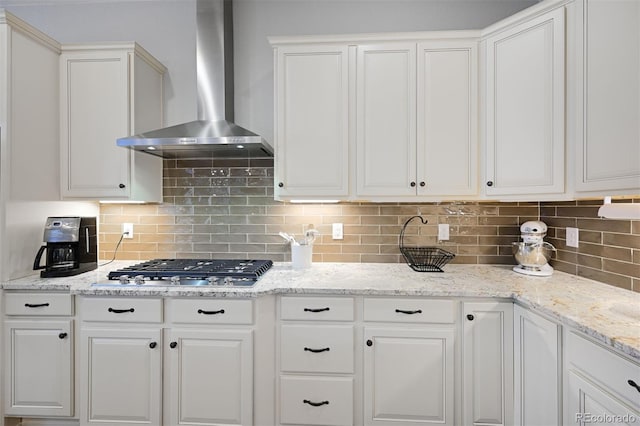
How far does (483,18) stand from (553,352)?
7.42ft

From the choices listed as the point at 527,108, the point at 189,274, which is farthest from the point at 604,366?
the point at 189,274

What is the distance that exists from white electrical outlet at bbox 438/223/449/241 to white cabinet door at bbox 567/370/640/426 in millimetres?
1117

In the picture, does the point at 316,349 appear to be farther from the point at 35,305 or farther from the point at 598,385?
the point at 35,305

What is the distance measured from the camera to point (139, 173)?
2.12 m

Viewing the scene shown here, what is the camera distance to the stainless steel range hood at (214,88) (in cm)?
198

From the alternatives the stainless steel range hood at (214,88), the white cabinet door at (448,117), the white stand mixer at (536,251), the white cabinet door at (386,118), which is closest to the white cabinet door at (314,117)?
the white cabinet door at (386,118)

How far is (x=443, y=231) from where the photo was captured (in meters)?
2.26

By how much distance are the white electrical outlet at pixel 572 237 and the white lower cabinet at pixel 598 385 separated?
0.87 m

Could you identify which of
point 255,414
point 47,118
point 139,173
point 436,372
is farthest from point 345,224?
point 47,118

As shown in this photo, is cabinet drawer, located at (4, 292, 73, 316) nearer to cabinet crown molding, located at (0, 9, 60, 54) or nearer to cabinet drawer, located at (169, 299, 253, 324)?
cabinet drawer, located at (169, 299, 253, 324)

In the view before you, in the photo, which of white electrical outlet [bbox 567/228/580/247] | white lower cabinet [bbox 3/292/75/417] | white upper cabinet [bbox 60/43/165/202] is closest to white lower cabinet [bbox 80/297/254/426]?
white lower cabinet [bbox 3/292/75/417]

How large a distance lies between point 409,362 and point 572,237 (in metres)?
1.29

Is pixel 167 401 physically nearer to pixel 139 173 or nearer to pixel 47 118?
pixel 139 173

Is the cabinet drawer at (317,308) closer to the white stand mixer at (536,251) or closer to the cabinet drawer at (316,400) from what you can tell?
the cabinet drawer at (316,400)
